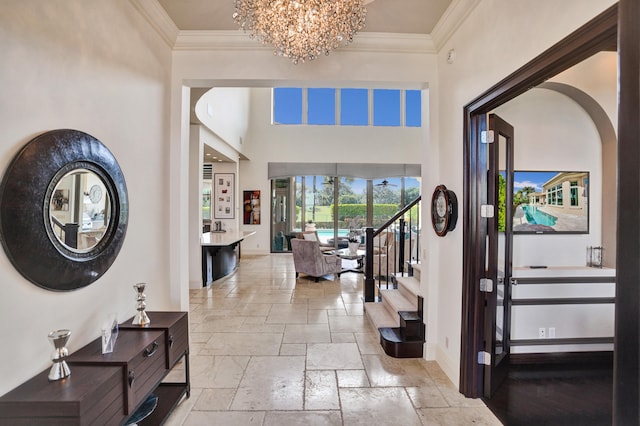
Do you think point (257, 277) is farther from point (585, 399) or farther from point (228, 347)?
point (585, 399)

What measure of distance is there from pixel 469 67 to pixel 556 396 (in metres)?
2.91

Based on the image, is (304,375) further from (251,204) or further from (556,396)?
(251,204)

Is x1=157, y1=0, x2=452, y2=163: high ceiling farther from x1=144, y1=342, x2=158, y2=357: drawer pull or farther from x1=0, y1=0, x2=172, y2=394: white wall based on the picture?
x1=144, y1=342, x2=158, y2=357: drawer pull

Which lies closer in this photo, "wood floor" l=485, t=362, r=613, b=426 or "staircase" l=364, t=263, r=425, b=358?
"wood floor" l=485, t=362, r=613, b=426

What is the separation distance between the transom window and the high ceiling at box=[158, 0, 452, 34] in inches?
299

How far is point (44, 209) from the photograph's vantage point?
1.60 m

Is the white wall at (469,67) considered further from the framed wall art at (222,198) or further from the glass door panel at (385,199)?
the glass door panel at (385,199)

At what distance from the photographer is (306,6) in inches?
83.9

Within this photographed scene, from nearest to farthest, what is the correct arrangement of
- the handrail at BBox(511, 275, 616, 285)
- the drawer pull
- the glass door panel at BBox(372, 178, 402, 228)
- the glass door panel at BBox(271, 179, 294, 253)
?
the drawer pull → the handrail at BBox(511, 275, 616, 285) → the glass door panel at BBox(271, 179, 294, 253) → the glass door panel at BBox(372, 178, 402, 228)

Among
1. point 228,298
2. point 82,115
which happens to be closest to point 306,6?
point 82,115

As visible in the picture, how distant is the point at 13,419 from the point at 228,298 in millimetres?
3954

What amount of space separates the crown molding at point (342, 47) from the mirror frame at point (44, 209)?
1.63m

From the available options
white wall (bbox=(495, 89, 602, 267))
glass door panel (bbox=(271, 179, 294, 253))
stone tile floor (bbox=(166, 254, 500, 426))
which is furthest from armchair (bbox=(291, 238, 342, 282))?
white wall (bbox=(495, 89, 602, 267))

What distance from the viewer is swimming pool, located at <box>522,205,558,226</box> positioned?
3.23 m
